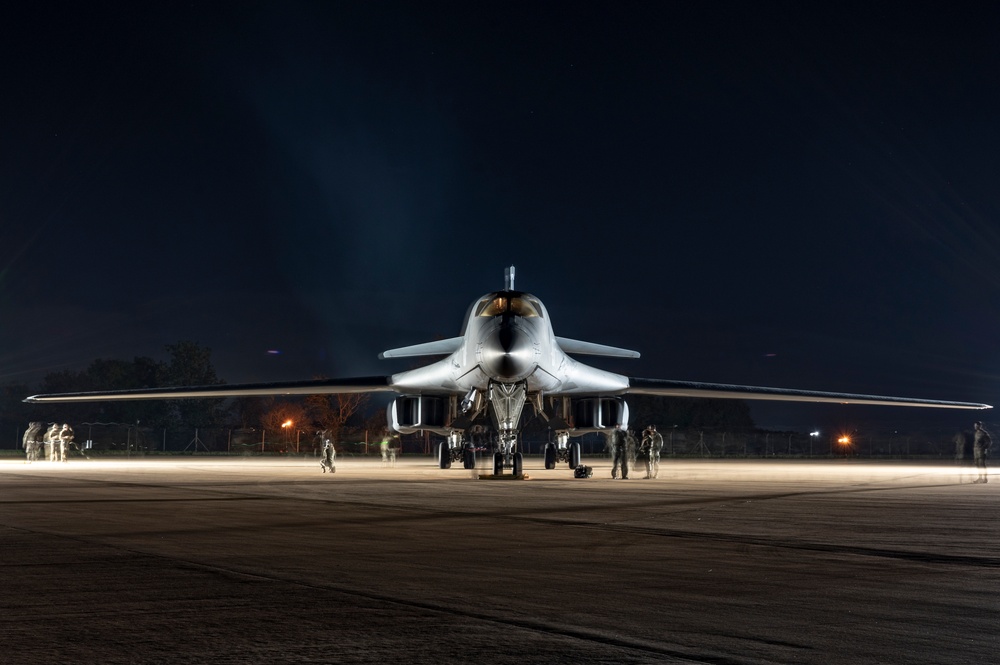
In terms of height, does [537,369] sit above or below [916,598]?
above

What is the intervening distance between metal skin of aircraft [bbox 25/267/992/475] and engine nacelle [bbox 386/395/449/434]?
23 millimetres

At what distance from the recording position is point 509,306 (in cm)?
1911

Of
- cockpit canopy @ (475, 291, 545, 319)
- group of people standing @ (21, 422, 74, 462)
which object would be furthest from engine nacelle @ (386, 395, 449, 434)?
group of people standing @ (21, 422, 74, 462)

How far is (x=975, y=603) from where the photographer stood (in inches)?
200

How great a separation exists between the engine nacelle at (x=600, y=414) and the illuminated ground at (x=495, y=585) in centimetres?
1212

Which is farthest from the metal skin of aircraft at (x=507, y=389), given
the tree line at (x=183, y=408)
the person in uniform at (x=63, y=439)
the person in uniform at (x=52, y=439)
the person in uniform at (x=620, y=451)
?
the tree line at (x=183, y=408)

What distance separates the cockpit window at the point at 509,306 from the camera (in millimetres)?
19109

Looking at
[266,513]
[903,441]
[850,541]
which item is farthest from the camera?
[903,441]

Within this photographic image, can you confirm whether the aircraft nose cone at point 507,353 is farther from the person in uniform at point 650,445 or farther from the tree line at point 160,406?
the tree line at point 160,406

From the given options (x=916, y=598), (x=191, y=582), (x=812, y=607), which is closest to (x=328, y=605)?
(x=191, y=582)

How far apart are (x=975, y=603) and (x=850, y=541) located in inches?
119

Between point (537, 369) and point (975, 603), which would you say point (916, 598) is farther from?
point (537, 369)

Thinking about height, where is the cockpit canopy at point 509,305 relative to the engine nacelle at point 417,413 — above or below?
above

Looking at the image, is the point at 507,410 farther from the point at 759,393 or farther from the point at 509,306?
the point at 759,393
